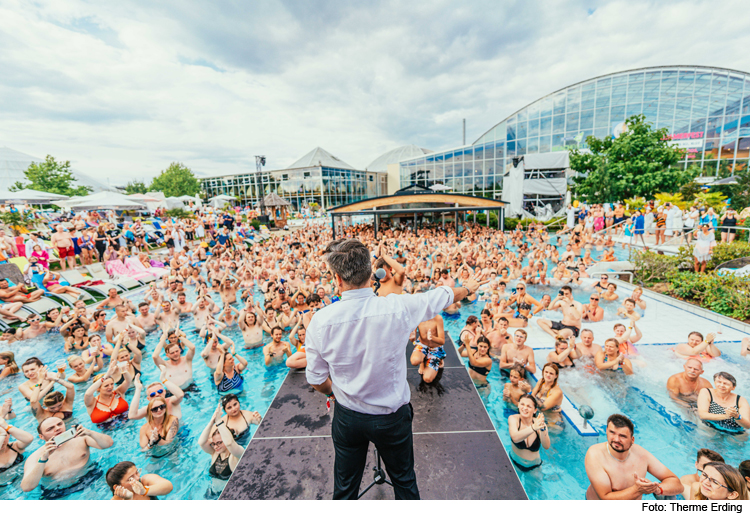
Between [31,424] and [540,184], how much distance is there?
95.9ft

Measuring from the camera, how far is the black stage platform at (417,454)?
2436 millimetres

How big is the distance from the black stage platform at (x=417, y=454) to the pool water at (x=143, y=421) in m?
1.83

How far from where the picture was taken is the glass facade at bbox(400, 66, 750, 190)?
72.0ft

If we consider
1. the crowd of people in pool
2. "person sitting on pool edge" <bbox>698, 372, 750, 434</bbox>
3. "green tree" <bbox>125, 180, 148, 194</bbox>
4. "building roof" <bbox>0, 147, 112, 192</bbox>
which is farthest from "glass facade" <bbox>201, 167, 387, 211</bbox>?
"person sitting on pool edge" <bbox>698, 372, 750, 434</bbox>

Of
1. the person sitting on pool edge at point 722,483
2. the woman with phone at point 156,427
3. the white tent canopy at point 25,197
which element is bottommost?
the woman with phone at point 156,427

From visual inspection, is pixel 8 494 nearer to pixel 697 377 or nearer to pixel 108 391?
pixel 108 391

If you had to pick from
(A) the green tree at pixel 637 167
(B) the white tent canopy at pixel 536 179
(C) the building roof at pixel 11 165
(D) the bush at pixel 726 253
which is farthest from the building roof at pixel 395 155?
(D) the bush at pixel 726 253

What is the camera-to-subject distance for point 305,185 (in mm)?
44031

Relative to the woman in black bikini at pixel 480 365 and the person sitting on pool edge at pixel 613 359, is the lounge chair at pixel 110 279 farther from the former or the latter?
the person sitting on pool edge at pixel 613 359

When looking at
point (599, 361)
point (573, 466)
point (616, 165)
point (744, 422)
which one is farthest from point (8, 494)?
point (616, 165)

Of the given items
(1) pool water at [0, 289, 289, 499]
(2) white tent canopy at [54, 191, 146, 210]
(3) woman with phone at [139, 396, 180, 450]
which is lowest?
(1) pool water at [0, 289, 289, 499]

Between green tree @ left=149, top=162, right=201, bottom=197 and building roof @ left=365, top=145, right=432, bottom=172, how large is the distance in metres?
29.5

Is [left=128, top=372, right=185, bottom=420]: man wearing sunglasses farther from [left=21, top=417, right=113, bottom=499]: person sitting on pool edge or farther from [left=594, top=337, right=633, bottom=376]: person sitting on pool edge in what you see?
[left=594, top=337, right=633, bottom=376]: person sitting on pool edge

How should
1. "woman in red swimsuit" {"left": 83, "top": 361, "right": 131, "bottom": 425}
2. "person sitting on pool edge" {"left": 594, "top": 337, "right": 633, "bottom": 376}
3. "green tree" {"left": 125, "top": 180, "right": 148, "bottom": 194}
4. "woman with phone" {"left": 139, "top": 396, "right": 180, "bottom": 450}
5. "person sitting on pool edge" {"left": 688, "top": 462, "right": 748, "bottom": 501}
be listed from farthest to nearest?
"green tree" {"left": 125, "top": 180, "right": 148, "bottom": 194} < "person sitting on pool edge" {"left": 594, "top": 337, "right": 633, "bottom": 376} < "woman in red swimsuit" {"left": 83, "top": 361, "right": 131, "bottom": 425} < "woman with phone" {"left": 139, "top": 396, "right": 180, "bottom": 450} < "person sitting on pool edge" {"left": 688, "top": 462, "right": 748, "bottom": 501}
